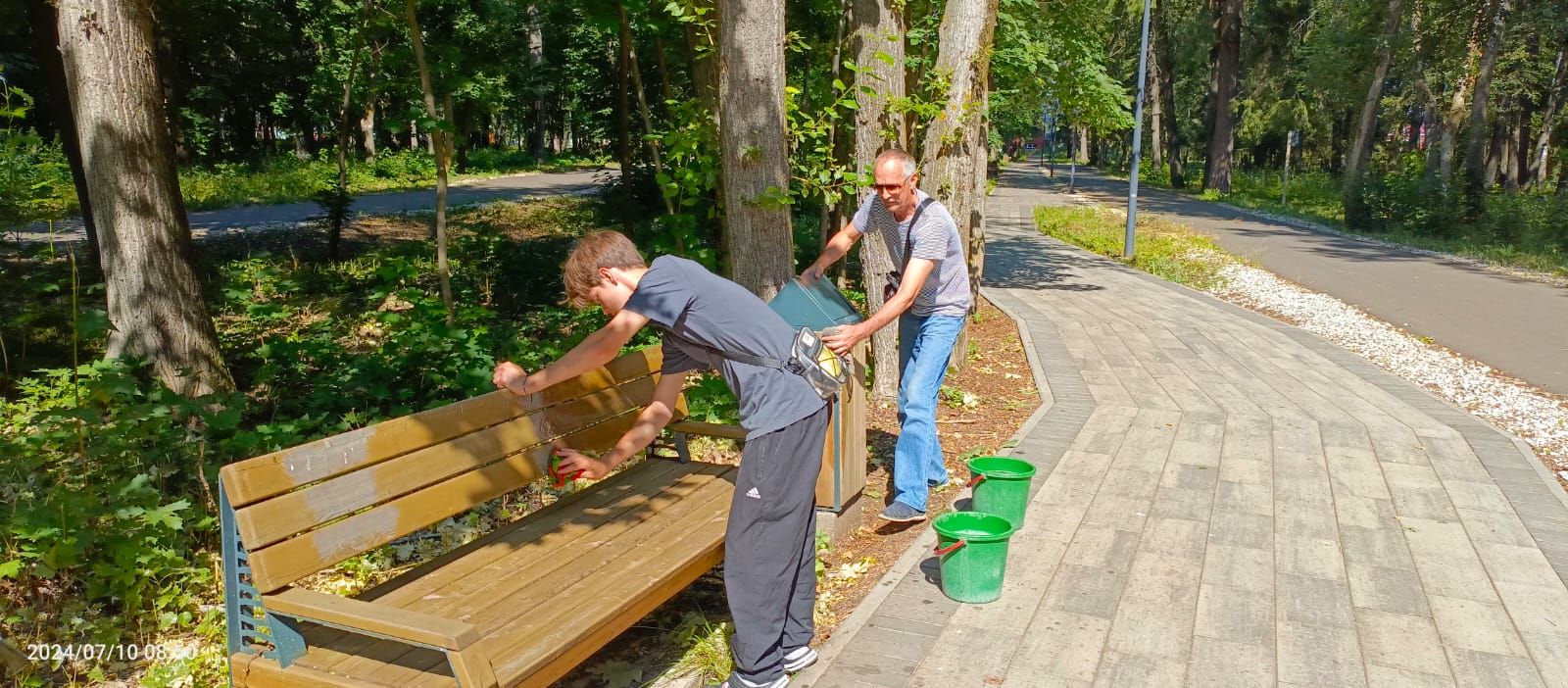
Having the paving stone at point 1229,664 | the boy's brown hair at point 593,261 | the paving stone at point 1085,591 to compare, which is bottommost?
the paving stone at point 1085,591

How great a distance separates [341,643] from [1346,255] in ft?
67.3

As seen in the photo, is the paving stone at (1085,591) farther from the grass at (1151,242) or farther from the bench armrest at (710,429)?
the grass at (1151,242)

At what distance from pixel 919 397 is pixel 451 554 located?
2.31m

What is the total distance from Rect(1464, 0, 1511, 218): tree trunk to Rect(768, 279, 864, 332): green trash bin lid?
24.2m

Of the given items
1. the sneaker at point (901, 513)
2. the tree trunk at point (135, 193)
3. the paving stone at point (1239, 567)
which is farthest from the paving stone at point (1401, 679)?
the tree trunk at point (135, 193)

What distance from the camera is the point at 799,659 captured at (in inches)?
135

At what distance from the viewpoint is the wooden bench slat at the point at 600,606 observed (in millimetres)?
2639

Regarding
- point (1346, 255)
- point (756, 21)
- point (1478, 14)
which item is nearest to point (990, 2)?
point (756, 21)

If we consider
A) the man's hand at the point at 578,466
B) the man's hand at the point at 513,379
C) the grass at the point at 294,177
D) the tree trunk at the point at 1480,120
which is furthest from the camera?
the tree trunk at the point at 1480,120

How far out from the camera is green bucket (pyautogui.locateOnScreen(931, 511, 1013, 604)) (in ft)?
12.7

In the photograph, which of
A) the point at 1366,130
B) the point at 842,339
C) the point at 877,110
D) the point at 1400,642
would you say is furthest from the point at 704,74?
the point at 1366,130

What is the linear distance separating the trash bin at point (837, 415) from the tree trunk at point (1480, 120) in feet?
78.2

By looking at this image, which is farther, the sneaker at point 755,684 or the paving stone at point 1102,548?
the paving stone at point 1102,548

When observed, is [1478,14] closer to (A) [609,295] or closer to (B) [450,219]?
(B) [450,219]
